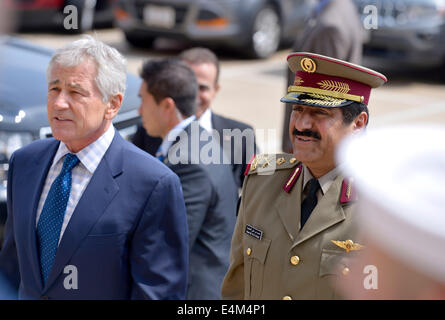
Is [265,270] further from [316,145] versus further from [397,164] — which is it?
[397,164]

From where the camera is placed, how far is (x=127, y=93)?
4.59 metres

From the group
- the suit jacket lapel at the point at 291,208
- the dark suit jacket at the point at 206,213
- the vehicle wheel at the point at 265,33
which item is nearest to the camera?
the suit jacket lapel at the point at 291,208

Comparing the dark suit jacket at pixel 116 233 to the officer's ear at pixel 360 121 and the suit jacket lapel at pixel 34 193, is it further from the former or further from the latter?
the officer's ear at pixel 360 121

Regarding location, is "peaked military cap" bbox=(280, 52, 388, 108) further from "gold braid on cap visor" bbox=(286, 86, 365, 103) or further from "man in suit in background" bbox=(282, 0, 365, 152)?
"man in suit in background" bbox=(282, 0, 365, 152)

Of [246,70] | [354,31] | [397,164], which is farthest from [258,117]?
[397,164]

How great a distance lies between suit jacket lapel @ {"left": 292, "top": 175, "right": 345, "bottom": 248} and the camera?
7.07ft

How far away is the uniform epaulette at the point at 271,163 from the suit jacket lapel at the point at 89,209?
18.9 inches

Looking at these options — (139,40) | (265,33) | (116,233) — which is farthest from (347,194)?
(139,40)

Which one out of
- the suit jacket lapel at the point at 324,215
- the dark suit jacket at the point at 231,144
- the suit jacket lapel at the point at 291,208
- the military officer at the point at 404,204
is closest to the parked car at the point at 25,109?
the dark suit jacket at the point at 231,144

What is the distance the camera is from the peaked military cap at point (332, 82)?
2.36 m

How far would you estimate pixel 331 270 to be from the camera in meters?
2.11

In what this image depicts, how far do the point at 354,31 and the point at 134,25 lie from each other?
19.5ft

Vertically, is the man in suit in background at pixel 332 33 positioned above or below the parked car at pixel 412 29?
below

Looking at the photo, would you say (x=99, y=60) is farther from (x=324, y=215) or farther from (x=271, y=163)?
(x=324, y=215)
